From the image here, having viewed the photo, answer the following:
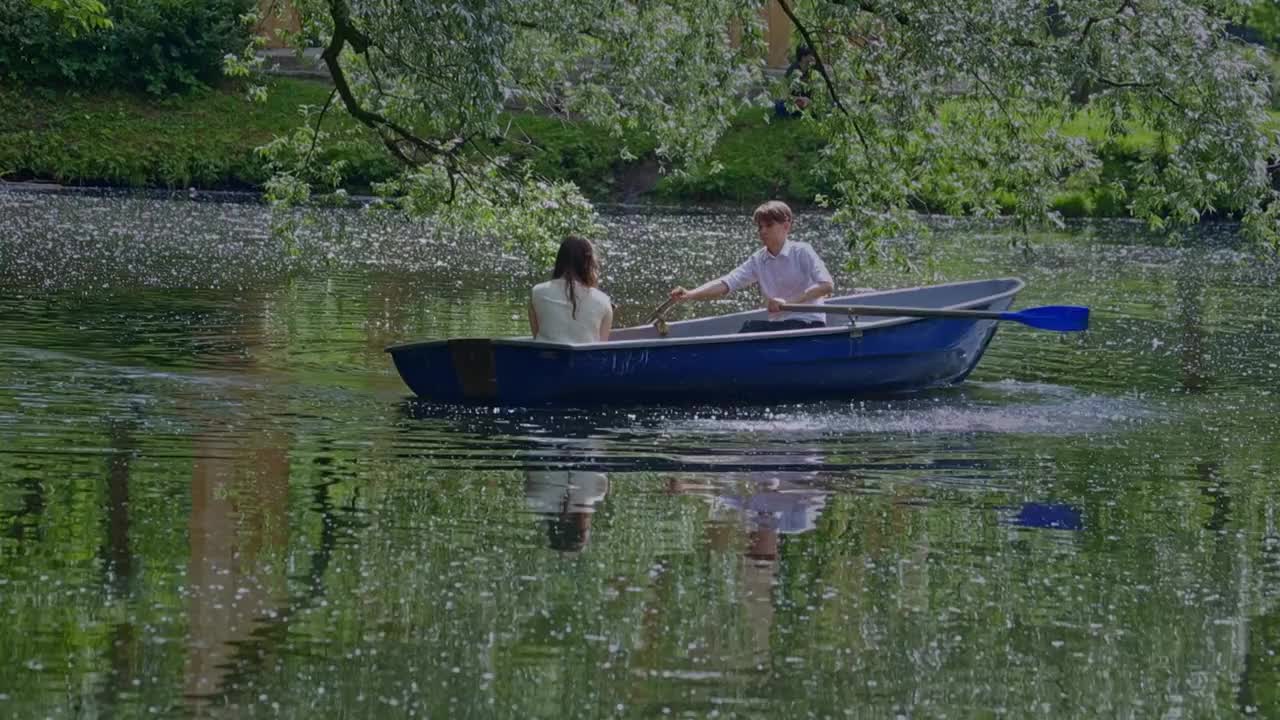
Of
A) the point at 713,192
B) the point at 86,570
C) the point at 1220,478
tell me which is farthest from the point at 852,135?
the point at 713,192

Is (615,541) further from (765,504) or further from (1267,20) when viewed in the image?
(1267,20)

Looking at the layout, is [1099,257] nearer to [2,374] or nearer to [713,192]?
[713,192]

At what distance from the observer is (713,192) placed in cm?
3331

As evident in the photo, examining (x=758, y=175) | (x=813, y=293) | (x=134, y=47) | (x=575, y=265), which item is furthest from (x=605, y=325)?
(x=134, y=47)

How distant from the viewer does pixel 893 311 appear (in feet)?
42.9

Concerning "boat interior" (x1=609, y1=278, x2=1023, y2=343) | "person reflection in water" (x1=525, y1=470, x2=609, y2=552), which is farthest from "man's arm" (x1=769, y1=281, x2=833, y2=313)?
"person reflection in water" (x1=525, y1=470, x2=609, y2=552)

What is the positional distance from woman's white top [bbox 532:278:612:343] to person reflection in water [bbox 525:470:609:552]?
223 cm

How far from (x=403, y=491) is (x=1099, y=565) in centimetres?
312

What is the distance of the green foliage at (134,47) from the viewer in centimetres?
3506

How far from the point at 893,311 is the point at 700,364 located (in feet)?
5.06

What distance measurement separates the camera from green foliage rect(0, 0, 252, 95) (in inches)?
1380

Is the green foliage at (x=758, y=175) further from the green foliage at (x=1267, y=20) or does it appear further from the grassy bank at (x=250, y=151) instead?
the green foliage at (x=1267, y=20)

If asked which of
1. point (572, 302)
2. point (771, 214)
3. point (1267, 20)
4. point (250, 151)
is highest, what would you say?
point (1267, 20)

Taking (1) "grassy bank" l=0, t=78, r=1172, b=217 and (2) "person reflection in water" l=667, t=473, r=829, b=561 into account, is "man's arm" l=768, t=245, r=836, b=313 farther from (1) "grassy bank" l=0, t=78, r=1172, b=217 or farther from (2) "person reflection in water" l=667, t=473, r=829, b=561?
(1) "grassy bank" l=0, t=78, r=1172, b=217
